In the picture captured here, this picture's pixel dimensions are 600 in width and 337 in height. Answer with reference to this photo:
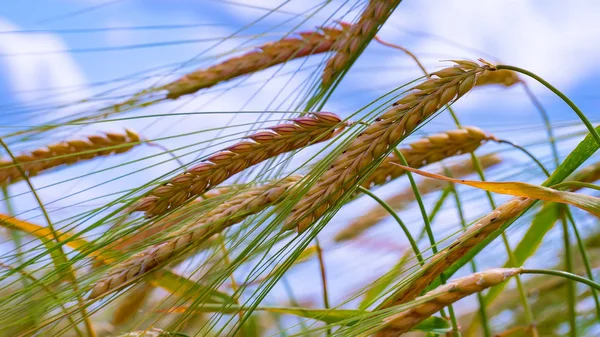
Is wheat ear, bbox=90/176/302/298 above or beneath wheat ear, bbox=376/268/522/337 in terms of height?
above

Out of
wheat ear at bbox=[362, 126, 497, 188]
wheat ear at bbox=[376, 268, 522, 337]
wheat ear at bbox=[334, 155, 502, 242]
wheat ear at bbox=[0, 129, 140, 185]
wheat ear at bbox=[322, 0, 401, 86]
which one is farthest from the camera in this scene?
wheat ear at bbox=[334, 155, 502, 242]

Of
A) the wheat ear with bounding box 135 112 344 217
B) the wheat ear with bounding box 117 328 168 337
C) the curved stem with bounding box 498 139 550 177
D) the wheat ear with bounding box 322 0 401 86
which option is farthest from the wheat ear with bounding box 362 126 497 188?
the wheat ear with bounding box 117 328 168 337

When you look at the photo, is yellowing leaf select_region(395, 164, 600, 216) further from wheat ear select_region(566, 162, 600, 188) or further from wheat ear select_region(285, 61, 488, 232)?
wheat ear select_region(566, 162, 600, 188)

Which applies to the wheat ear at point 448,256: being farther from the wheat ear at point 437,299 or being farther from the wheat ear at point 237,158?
the wheat ear at point 237,158

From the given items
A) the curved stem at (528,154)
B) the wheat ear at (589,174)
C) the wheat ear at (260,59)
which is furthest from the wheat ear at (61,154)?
the wheat ear at (589,174)

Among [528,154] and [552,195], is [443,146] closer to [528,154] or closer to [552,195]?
[528,154]

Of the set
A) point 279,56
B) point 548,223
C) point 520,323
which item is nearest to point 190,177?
→ point 279,56

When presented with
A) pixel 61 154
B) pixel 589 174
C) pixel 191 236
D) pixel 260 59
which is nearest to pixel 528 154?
pixel 589 174

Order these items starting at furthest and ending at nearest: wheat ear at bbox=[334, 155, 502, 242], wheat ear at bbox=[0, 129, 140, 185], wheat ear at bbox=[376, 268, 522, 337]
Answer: wheat ear at bbox=[334, 155, 502, 242] < wheat ear at bbox=[0, 129, 140, 185] < wheat ear at bbox=[376, 268, 522, 337]
